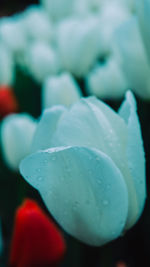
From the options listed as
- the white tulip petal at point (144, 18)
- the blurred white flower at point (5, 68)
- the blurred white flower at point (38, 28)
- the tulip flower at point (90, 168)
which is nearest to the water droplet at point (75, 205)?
the tulip flower at point (90, 168)

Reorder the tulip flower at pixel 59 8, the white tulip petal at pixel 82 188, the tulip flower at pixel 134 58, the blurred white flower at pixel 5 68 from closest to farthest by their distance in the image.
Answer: the white tulip petal at pixel 82 188 < the tulip flower at pixel 134 58 < the blurred white flower at pixel 5 68 < the tulip flower at pixel 59 8

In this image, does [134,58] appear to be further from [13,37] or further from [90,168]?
[13,37]

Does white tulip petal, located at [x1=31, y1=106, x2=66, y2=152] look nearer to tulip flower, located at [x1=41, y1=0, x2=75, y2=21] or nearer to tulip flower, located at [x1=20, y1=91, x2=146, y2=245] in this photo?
tulip flower, located at [x1=20, y1=91, x2=146, y2=245]

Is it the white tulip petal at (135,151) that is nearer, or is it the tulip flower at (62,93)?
the white tulip petal at (135,151)

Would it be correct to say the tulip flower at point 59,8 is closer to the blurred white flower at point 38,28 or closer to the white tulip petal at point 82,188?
the blurred white flower at point 38,28

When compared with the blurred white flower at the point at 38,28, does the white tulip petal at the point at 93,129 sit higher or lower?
higher

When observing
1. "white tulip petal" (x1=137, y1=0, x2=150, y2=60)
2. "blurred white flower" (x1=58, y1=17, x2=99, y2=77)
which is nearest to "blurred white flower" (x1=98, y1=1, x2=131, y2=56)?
"blurred white flower" (x1=58, y1=17, x2=99, y2=77)

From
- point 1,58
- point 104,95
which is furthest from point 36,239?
point 1,58
